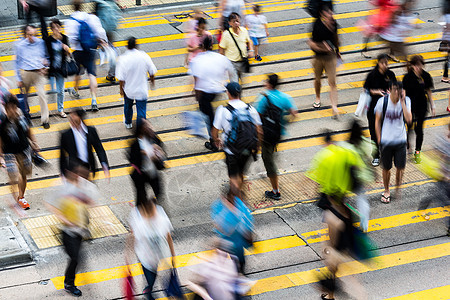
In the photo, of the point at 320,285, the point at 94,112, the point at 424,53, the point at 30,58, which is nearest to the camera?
the point at 320,285

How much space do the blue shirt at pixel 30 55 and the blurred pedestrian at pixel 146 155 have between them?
385 cm

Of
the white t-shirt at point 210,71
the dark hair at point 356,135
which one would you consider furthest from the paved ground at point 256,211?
the dark hair at point 356,135

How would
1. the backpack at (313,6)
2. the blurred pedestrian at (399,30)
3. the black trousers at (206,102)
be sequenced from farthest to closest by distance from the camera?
the backpack at (313,6) → the blurred pedestrian at (399,30) → the black trousers at (206,102)

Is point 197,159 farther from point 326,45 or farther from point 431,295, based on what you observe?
point 431,295

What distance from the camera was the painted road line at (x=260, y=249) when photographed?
853 cm

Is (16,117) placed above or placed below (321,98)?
above

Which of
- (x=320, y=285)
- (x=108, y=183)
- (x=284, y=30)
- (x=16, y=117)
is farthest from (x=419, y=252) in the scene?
(x=284, y=30)

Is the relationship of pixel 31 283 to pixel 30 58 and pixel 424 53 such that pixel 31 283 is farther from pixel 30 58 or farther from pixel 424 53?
pixel 424 53

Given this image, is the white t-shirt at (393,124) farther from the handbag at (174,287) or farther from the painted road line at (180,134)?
the handbag at (174,287)

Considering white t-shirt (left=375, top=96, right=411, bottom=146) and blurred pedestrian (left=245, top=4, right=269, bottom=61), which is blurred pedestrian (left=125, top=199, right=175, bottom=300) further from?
blurred pedestrian (left=245, top=4, right=269, bottom=61)

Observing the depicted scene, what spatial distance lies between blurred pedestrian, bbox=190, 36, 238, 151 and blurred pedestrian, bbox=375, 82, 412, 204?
2.51 m

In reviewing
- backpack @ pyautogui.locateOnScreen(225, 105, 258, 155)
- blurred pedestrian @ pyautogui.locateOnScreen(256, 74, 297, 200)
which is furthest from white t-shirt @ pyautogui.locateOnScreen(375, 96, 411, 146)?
backpack @ pyautogui.locateOnScreen(225, 105, 258, 155)

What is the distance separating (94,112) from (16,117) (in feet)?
12.4

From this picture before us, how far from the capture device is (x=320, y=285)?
8.23m
